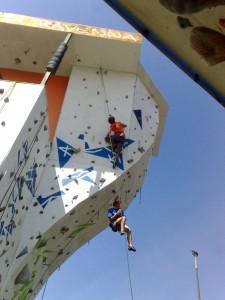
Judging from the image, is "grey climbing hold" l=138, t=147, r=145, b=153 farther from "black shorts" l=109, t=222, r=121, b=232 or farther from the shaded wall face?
the shaded wall face

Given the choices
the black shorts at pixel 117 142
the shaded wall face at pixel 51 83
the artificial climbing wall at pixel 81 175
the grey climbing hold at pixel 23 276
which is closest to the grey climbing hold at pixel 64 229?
the artificial climbing wall at pixel 81 175

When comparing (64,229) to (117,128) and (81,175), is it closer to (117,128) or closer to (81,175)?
(81,175)

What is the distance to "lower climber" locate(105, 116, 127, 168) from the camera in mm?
8078

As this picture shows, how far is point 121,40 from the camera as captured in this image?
9.27 metres

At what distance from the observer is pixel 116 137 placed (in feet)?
26.6

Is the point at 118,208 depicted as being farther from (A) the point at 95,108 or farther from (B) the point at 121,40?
(B) the point at 121,40

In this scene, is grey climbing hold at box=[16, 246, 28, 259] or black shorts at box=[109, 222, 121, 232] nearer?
grey climbing hold at box=[16, 246, 28, 259]

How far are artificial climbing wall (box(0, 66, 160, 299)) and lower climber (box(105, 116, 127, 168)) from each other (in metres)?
0.13

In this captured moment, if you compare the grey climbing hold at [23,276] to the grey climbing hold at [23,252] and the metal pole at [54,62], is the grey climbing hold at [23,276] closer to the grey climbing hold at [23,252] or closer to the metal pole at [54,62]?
the grey climbing hold at [23,252]

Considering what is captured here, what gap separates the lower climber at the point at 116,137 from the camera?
8078 millimetres

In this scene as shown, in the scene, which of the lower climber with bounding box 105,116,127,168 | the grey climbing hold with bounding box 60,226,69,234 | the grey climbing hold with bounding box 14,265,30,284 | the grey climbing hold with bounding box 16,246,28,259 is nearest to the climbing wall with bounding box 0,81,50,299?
the grey climbing hold with bounding box 16,246,28,259

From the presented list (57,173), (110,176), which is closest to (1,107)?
(57,173)

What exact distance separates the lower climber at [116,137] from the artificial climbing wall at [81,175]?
5.3 inches

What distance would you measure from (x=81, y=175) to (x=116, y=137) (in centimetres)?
112
